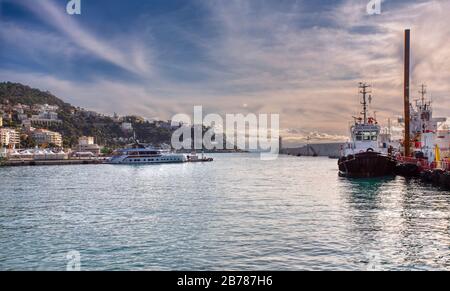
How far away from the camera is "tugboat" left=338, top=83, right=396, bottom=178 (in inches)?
2104

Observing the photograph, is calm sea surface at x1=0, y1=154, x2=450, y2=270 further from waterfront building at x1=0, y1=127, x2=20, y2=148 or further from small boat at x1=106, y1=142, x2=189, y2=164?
waterfront building at x1=0, y1=127, x2=20, y2=148

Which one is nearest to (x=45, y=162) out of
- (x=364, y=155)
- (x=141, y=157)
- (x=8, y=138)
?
(x=141, y=157)

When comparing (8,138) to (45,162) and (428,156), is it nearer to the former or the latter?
(45,162)

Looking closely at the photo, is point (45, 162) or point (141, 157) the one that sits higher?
point (141, 157)

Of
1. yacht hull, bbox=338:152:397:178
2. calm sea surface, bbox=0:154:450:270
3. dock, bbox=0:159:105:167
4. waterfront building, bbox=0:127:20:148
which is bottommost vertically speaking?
dock, bbox=0:159:105:167

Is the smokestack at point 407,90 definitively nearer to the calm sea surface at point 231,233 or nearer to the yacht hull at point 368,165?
the yacht hull at point 368,165

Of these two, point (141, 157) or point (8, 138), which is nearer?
point (141, 157)

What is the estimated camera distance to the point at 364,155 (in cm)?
5362

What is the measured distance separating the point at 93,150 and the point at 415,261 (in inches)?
7011

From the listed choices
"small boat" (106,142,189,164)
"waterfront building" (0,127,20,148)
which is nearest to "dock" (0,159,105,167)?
"small boat" (106,142,189,164)

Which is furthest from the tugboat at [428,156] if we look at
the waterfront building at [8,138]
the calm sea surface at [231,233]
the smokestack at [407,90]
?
the waterfront building at [8,138]

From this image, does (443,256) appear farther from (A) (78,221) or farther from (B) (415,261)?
(A) (78,221)
